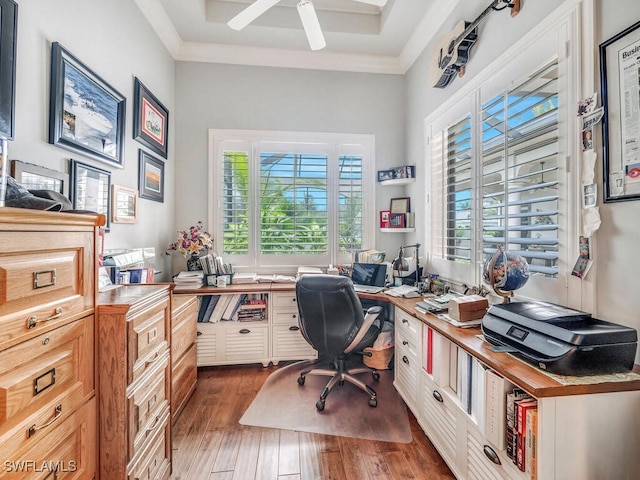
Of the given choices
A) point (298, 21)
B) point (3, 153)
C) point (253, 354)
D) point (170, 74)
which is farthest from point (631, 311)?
point (170, 74)

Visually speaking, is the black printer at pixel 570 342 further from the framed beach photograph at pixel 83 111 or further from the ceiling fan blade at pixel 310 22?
the framed beach photograph at pixel 83 111

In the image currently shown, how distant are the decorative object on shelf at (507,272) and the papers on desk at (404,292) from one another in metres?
0.82

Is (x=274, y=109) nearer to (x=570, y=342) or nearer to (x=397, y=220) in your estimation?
(x=397, y=220)

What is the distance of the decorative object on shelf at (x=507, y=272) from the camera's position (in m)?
1.44

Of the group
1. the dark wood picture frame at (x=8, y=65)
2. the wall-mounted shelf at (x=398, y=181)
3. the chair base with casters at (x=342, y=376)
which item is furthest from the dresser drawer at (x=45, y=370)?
the wall-mounted shelf at (x=398, y=181)

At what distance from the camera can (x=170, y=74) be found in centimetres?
281

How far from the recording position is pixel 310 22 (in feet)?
6.03

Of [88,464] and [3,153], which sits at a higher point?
[3,153]

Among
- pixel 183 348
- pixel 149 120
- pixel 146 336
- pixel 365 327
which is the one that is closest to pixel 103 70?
pixel 149 120

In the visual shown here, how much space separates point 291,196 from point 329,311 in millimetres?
1442

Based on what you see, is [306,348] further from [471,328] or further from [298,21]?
[298,21]

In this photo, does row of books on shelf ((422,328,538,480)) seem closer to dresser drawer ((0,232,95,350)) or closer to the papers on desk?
the papers on desk

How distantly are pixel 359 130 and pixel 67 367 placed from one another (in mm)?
3003

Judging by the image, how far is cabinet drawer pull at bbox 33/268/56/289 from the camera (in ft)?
2.59
